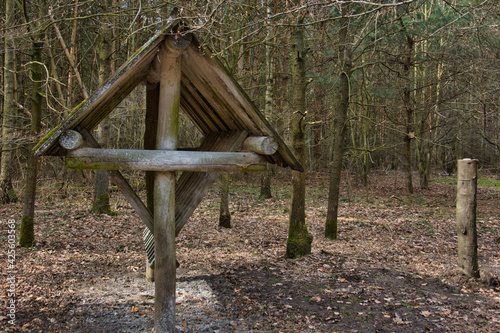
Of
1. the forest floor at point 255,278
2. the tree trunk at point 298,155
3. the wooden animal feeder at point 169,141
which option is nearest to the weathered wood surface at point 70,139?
the wooden animal feeder at point 169,141

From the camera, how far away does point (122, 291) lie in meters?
5.68

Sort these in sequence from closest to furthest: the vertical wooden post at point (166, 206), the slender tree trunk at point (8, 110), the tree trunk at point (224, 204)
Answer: the vertical wooden post at point (166, 206) < the slender tree trunk at point (8, 110) < the tree trunk at point (224, 204)

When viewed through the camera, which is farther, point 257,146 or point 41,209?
point 41,209

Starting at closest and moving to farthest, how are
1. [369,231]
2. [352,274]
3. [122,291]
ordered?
[122,291] < [352,274] < [369,231]

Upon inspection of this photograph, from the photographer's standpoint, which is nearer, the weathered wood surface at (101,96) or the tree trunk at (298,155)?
the weathered wood surface at (101,96)

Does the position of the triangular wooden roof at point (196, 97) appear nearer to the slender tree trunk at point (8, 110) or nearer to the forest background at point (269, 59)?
the forest background at point (269, 59)

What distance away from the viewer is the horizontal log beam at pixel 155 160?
4.03m

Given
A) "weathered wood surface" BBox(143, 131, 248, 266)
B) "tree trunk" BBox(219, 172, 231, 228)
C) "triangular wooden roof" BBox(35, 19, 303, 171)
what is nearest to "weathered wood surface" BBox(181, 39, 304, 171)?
"triangular wooden roof" BBox(35, 19, 303, 171)

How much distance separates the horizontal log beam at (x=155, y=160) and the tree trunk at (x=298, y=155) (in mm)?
2756

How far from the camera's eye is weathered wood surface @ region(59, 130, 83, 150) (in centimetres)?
387

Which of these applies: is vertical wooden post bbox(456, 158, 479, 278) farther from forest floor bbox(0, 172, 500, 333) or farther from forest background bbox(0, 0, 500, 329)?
forest background bbox(0, 0, 500, 329)

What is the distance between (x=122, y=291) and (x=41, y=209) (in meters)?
6.98

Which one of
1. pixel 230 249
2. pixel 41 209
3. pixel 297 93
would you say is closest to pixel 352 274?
pixel 230 249

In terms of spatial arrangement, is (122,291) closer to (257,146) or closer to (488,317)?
(257,146)
